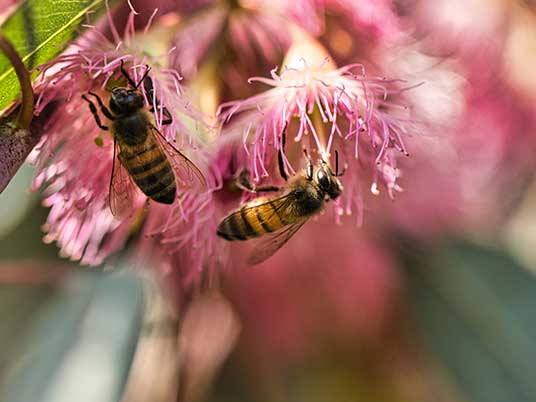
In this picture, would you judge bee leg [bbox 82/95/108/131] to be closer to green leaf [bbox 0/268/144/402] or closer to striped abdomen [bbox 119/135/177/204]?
striped abdomen [bbox 119/135/177/204]

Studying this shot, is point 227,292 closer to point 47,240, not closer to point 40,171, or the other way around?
point 47,240

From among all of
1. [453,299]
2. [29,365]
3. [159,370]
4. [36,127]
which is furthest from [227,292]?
[36,127]

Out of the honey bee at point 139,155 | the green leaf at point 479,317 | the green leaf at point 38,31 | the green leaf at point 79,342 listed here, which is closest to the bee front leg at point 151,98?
Result: the honey bee at point 139,155

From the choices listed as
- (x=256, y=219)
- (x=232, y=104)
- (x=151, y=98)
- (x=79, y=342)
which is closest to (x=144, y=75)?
(x=151, y=98)

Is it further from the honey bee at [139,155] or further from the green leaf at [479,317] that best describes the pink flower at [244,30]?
the green leaf at [479,317]

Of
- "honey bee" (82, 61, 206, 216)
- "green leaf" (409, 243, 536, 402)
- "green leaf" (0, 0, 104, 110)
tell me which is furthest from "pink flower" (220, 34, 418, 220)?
"green leaf" (409, 243, 536, 402)

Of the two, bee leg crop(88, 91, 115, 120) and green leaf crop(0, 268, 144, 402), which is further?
green leaf crop(0, 268, 144, 402)
